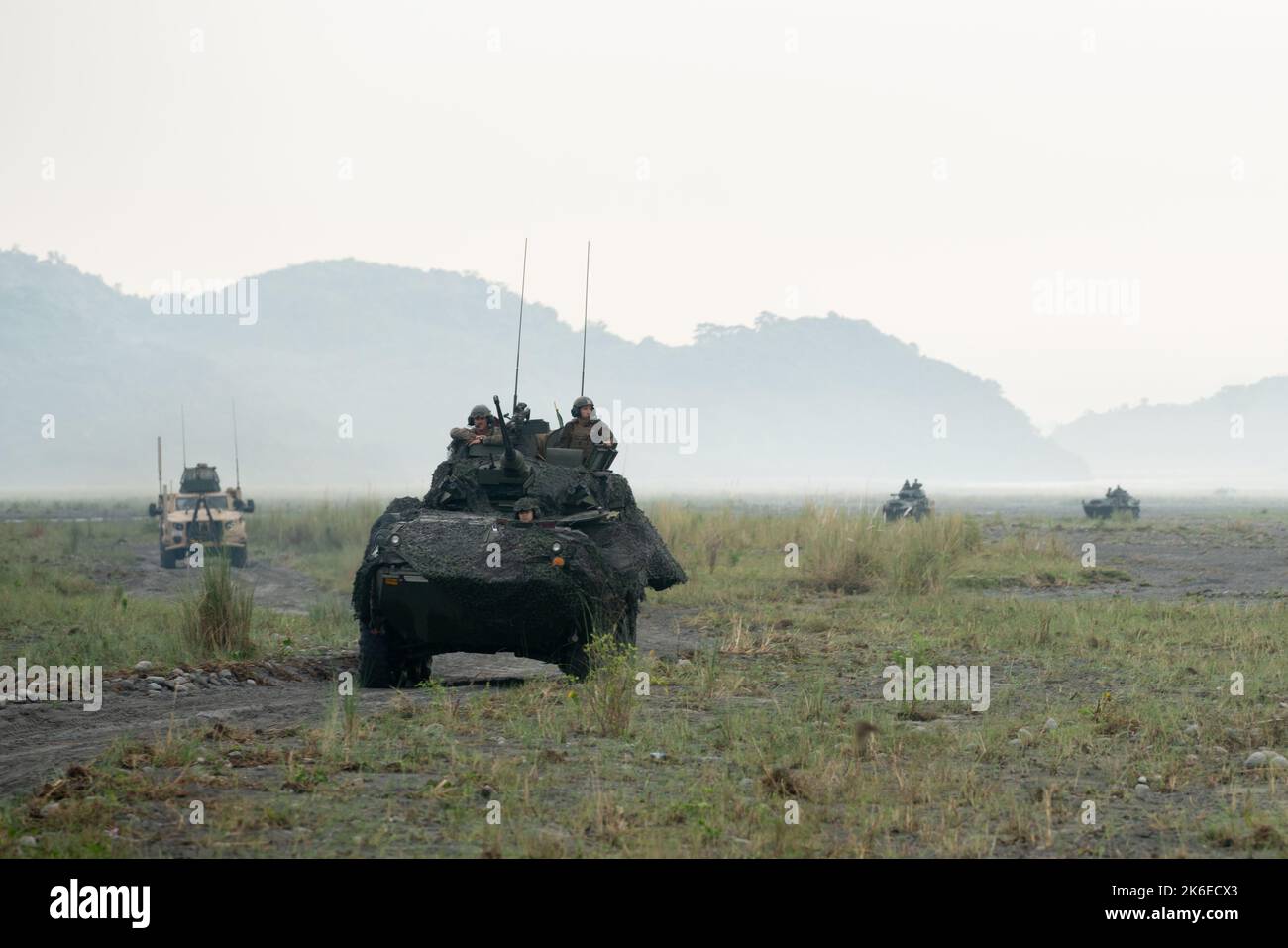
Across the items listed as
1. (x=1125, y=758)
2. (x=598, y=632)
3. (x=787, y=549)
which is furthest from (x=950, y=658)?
(x=787, y=549)

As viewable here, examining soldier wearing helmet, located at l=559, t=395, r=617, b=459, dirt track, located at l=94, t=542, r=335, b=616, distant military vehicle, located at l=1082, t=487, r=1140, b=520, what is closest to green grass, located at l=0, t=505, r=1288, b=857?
soldier wearing helmet, located at l=559, t=395, r=617, b=459

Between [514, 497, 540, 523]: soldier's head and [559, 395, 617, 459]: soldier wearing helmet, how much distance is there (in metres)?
1.71

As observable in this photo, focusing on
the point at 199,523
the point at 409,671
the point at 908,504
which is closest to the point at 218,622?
the point at 409,671

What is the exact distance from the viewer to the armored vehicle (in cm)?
1277

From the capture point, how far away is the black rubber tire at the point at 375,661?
44.3 feet

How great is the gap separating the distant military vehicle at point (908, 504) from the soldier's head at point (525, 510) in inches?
977

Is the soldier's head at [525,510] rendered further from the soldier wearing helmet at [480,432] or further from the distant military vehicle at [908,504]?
the distant military vehicle at [908,504]

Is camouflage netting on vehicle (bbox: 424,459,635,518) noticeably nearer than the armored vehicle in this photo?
No

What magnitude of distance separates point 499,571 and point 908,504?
94.7 feet

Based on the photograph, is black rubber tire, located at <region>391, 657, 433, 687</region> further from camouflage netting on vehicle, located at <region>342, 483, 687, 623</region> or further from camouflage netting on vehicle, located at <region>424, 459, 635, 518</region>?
camouflage netting on vehicle, located at <region>424, 459, 635, 518</region>

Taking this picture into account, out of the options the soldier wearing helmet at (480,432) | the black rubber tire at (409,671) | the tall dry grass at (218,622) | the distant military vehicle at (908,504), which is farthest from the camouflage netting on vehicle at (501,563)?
the distant military vehicle at (908,504)

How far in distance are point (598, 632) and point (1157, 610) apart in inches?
337

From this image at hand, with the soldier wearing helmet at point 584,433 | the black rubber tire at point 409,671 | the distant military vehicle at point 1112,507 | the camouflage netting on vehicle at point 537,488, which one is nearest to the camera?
the black rubber tire at point 409,671
